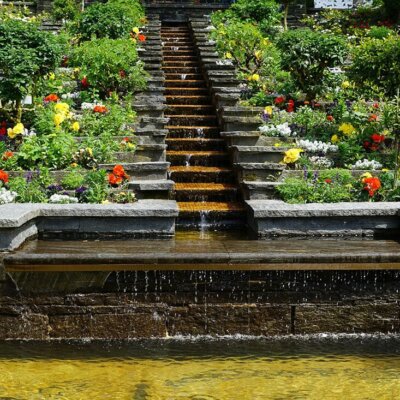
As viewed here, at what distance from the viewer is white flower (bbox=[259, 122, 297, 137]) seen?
36.2 ft

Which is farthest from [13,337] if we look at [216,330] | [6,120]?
[6,120]

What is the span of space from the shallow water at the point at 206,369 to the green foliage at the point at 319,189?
2456 mm

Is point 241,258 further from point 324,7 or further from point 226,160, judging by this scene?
point 324,7

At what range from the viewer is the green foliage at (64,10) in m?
18.9

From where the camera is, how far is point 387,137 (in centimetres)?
1085

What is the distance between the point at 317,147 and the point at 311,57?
236 cm

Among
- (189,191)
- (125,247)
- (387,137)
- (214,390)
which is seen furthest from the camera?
(387,137)

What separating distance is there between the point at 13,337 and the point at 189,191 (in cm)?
371

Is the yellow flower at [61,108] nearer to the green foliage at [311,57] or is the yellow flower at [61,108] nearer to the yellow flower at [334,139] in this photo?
the green foliage at [311,57]

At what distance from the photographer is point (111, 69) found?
1244 centimetres

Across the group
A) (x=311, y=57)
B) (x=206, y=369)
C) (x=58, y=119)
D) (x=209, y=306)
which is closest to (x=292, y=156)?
(x=311, y=57)

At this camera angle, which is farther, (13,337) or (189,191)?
(189,191)

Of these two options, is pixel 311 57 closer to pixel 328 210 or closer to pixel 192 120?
pixel 192 120

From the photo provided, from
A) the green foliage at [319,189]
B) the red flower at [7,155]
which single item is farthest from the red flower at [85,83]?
the green foliage at [319,189]
